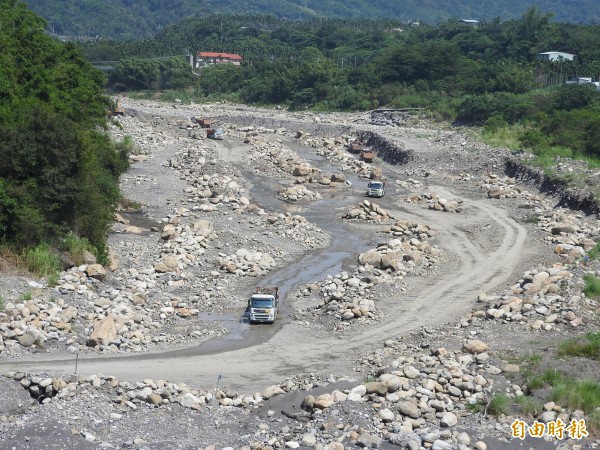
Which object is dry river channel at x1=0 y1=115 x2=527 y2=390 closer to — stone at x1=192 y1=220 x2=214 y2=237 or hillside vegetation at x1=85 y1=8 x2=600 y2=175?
stone at x1=192 y1=220 x2=214 y2=237

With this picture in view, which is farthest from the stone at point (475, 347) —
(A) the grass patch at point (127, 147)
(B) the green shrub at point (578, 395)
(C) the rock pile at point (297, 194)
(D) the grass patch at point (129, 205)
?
(A) the grass patch at point (127, 147)

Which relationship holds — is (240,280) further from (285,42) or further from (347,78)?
(285,42)

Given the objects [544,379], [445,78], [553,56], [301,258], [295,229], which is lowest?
[301,258]

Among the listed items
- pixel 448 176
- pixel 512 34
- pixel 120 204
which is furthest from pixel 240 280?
pixel 512 34

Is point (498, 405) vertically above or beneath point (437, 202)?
above

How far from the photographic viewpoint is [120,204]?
5003 cm

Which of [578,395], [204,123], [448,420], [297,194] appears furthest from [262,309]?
[204,123]

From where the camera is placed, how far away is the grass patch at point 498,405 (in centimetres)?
2257

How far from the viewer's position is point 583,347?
2614 cm

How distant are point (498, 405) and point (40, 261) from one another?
Answer: 1816 centimetres

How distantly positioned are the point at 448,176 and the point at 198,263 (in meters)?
31.7

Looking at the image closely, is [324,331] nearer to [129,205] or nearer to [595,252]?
[595,252]

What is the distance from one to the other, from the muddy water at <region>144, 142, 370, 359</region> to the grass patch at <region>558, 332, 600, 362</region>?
33.5 feet

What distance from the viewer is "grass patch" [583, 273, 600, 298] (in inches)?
1249
